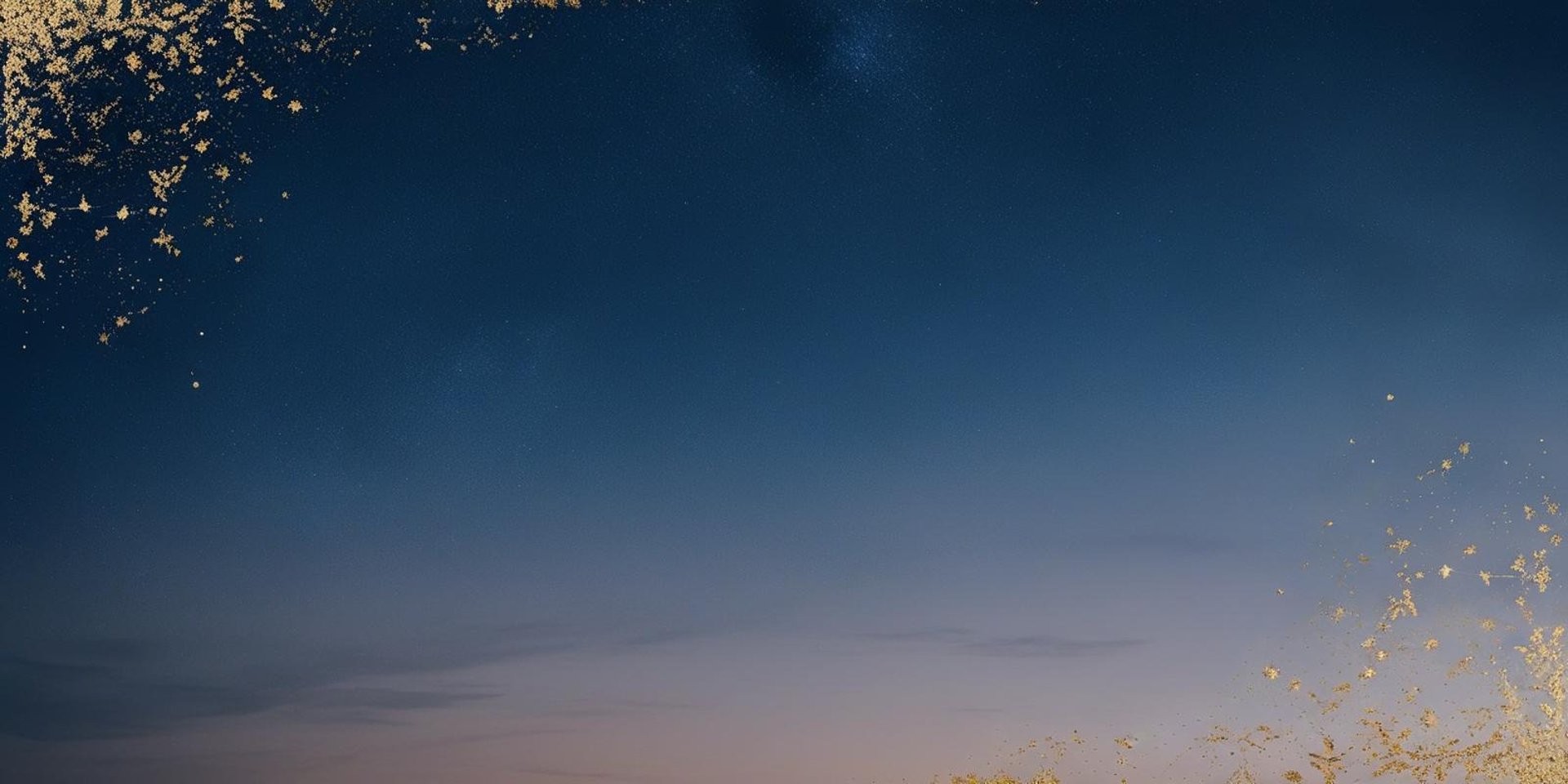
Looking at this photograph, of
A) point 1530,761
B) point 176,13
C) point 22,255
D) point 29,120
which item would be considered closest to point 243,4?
point 176,13

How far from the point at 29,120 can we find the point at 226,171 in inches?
111

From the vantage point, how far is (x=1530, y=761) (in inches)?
1190

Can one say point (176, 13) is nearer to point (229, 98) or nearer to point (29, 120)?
point (229, 98)

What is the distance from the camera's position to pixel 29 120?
18.6m

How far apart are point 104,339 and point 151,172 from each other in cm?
264

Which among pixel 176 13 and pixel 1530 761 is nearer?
pixel 176 13

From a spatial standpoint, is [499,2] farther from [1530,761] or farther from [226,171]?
[1530,761]

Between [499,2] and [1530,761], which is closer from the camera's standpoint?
[499,2]

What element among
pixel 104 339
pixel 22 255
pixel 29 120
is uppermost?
pixel 29 120

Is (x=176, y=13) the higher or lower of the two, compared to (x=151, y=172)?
higher

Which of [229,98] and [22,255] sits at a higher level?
[229,98]

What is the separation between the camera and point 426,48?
1841 cm

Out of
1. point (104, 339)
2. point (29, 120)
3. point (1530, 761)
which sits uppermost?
point (29, 120)

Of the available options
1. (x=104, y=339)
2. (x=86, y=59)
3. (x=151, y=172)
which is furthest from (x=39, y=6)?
(x=104, y=339)
